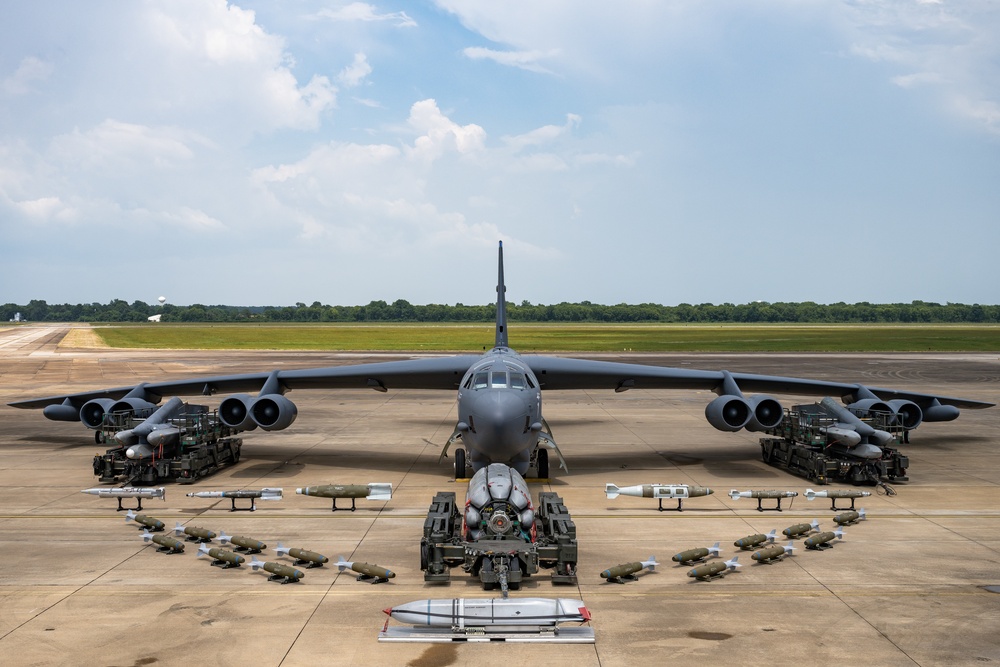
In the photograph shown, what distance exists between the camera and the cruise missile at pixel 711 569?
1189 centimetres

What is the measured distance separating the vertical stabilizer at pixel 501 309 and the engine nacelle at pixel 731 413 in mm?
6969

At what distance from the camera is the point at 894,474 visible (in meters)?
20.0

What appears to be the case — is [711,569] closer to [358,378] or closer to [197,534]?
[197,534]

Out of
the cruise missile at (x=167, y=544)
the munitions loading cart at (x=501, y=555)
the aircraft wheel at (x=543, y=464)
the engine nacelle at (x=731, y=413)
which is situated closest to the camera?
the munitions loading cart at (x=501, y=555)

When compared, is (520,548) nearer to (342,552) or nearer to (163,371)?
(342,552)

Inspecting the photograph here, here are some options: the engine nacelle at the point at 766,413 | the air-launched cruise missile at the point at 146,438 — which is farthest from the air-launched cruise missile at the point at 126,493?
the engine nacelle at the point at 766,413

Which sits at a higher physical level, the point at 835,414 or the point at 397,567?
the point at 835,414

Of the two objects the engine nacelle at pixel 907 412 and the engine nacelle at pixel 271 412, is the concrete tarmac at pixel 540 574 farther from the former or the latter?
the engine nacelle at pixel 271 412

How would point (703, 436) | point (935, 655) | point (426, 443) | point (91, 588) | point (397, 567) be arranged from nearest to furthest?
point (935, 655) < point (91, 588) < point (397, 567) < point (426, 443) < point (703, 436)

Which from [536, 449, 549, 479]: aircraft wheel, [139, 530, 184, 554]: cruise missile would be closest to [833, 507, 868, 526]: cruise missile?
[536, 449, 549, 479]: aircraft wheel

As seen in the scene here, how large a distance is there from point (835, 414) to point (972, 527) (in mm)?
5390

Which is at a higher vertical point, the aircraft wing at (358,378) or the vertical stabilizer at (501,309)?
the vertical stabilizer at (501,309)

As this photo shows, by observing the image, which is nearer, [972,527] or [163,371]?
[972,527]

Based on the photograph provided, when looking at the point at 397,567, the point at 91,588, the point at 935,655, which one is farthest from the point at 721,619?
the point at 91,588
